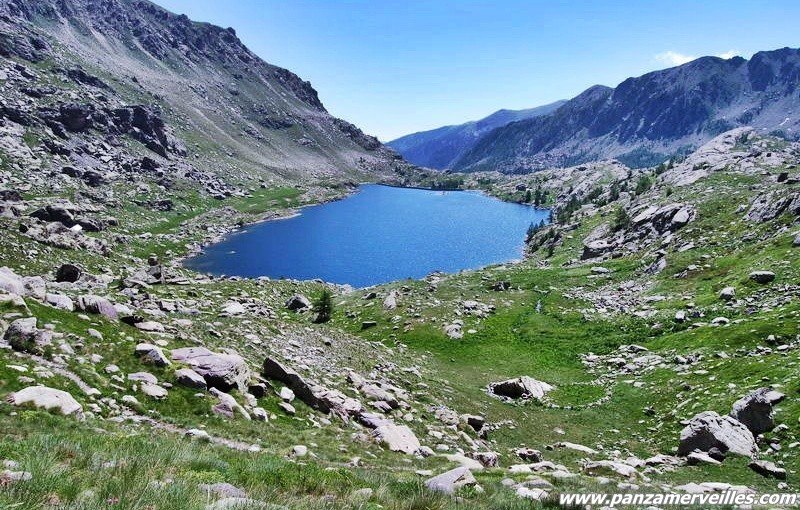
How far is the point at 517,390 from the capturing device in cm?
3688

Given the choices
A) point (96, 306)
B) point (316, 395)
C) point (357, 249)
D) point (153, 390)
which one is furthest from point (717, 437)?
point (357, 249)

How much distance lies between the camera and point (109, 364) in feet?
68.8

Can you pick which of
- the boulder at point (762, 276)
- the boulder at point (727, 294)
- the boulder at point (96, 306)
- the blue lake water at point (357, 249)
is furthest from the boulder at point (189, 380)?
Answer: the blue lake water at point (357, 249)

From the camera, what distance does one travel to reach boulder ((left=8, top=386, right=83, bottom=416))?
15.5 m

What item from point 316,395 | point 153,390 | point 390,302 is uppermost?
point 153,390

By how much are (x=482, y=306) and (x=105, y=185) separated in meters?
133

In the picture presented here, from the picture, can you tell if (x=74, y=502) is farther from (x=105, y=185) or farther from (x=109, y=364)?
(x=105, y=185)

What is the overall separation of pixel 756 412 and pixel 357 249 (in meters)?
125

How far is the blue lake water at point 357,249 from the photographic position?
116812 millimetres

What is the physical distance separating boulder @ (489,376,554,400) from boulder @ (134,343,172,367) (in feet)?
79.6

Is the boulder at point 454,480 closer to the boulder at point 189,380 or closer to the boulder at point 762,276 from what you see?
the boulder at point 189,380

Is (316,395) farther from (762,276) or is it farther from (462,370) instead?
(762,276)

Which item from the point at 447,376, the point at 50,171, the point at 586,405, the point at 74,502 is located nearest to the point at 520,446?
the point at 586,405

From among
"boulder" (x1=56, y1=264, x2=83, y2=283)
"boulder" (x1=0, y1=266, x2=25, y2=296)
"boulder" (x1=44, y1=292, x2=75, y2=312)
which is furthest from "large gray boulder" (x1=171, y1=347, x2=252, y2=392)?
"boulder" (x1=56, y1=264, x2=83, y2=283)
